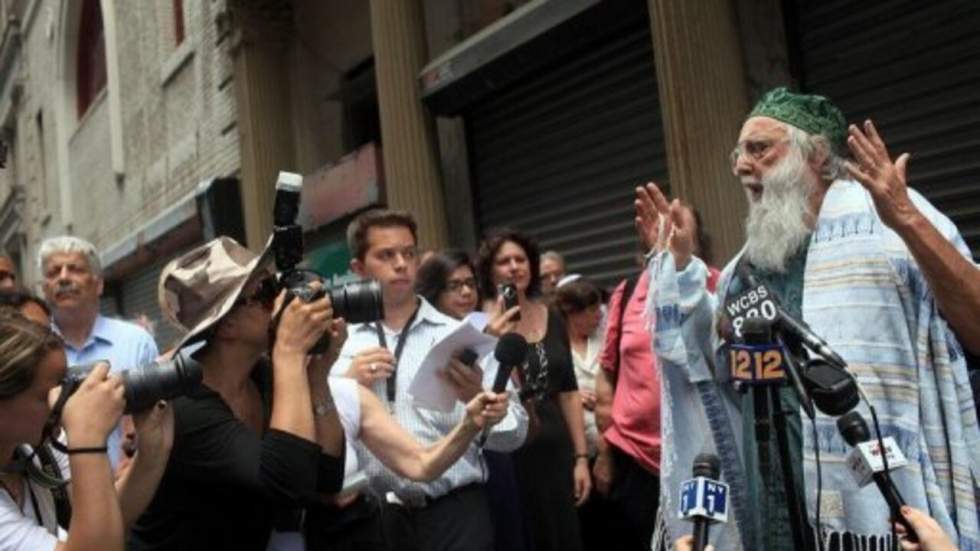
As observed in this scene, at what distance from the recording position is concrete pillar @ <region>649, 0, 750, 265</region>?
214 inches

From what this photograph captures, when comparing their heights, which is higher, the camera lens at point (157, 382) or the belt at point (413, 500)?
the camera lens at point (157, 382)

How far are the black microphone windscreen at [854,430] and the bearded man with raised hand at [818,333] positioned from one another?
0.37 metres

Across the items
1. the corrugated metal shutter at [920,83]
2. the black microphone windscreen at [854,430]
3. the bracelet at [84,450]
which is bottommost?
the black microphone windscreen at [854,430]

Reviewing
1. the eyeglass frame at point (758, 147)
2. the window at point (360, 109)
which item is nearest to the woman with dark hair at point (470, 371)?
the eyeglass frame at point (758, 147)

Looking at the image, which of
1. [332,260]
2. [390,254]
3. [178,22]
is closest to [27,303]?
[390,254]

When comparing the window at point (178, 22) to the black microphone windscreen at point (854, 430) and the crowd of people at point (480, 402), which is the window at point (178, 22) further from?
the black microphone windscreen at point (854, 430)

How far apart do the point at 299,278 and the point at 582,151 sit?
5.33 metres

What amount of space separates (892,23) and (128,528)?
468 cm

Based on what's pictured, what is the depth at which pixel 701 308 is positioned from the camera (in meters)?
3.02

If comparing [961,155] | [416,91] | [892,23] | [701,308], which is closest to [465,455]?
[701,308]

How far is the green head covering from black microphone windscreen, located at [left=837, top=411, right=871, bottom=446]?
1163 mm

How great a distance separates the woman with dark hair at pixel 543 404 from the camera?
3893 millimetres

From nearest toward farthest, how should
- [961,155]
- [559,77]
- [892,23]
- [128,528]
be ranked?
[128,528], [961,155], [892,23], [559,77]

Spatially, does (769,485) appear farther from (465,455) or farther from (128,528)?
(128,528)
